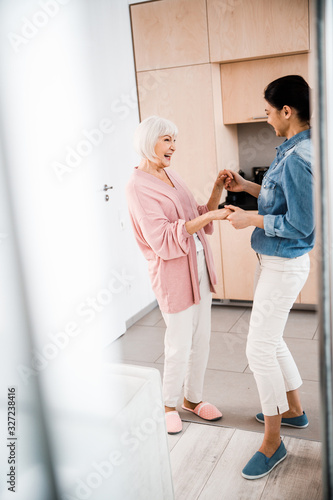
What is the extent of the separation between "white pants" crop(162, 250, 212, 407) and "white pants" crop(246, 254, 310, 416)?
0.86 feet

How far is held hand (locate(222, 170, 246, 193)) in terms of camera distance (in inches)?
61.2

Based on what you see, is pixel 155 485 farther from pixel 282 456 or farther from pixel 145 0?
pixel 145 0

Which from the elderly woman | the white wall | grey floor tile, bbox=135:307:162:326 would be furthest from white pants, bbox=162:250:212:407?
grey floor tile, bbox=135:307:162:326

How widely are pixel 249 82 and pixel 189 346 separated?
5.26ft

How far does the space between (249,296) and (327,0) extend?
7.76 feet

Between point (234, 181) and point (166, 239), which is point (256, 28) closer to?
point (234, 181)

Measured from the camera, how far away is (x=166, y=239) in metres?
1.44

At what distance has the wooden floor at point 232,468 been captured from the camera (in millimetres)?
1317

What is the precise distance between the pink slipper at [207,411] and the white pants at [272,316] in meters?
0.33

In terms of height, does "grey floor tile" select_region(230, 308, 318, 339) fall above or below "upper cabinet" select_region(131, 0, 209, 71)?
below

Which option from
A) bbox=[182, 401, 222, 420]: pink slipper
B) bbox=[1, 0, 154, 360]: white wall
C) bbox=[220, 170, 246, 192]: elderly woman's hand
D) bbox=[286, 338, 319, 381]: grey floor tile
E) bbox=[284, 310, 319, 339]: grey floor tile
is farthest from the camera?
bbox=[284, 310, 319, 339]: grey floor tile

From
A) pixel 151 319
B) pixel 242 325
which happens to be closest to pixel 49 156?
pixel 242 325

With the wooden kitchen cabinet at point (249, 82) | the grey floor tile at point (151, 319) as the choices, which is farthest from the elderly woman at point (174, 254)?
the wooden kitchen cabinet at point (249, 82)

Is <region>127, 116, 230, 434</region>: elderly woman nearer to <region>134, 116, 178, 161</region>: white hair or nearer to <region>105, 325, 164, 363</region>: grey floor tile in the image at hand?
<region>134, 116, 178, 161</region>: white hair
